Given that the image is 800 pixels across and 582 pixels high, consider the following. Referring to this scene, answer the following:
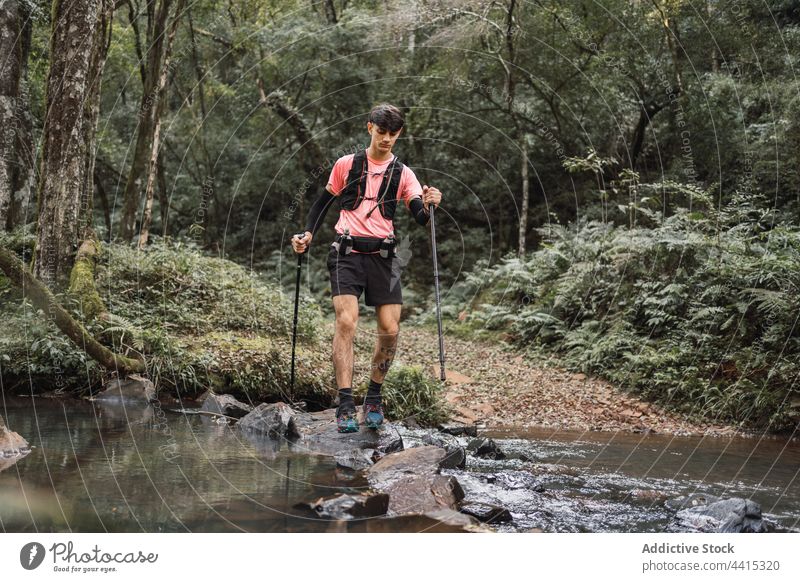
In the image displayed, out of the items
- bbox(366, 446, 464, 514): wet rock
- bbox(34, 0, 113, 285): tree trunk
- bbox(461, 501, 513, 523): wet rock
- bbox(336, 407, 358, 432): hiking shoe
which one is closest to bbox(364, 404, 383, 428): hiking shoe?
bbox(336, 407, 358, 432): hiking shoe

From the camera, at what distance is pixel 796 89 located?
11.8 m

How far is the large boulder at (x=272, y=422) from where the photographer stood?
6372 mm

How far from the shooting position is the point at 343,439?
20.0ft

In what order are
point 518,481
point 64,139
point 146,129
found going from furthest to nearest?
point 146,129, point 64,139, point 518,481

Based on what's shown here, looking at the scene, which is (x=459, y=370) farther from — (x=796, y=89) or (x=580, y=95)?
(x=580, y=95)

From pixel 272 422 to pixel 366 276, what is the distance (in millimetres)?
1826

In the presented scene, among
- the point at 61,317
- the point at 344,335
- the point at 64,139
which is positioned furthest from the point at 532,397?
the point at 64,139

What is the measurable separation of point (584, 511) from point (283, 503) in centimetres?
200

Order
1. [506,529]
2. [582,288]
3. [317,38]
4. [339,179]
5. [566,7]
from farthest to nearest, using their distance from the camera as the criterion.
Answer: [317,38]
[566,7]
[582,288]
[339,179]
[506,529]

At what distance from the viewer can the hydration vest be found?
590cm

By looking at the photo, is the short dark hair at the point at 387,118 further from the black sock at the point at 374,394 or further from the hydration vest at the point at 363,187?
the black sock at the point at 374,394

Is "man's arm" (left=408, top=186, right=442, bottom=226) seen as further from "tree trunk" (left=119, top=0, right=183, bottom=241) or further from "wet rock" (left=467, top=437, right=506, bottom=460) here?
"tree trunk" (left=119, top=0, right=183, bottom=241)

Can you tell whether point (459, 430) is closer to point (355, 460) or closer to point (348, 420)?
point (348, 420)

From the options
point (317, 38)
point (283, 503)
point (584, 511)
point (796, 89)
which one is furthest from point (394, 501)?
point (317, 38)
